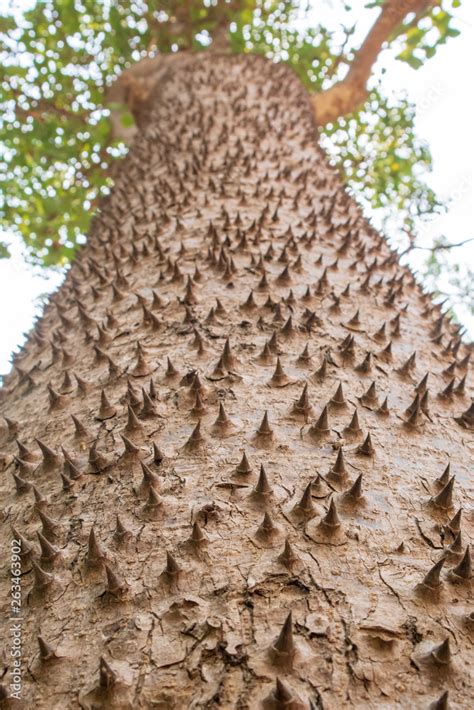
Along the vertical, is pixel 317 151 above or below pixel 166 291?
above

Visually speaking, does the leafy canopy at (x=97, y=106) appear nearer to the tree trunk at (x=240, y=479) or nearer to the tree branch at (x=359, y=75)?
the tree branch at (x=359, y=75)

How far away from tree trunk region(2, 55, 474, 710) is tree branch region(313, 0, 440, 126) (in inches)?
176

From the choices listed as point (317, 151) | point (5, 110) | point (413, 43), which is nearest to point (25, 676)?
point (317, 151)

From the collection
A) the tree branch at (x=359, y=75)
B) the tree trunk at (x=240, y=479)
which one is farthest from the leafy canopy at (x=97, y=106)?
the tree trunk at (x=240, y=479)

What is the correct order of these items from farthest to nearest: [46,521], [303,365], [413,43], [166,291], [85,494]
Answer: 1. [413,43]
2. [166,291]
3. [303,365]
4. [85,494]
5. [46,521]

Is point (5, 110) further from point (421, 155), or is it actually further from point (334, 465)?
point (334, 465)

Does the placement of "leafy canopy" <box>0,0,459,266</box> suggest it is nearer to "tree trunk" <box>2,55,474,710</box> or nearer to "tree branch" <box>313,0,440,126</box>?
"tree branch" <box>313,0,440,126</box>

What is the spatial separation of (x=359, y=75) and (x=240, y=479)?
700 centimetres

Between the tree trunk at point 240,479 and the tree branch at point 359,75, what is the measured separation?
446 cm

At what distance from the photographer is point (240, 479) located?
148 centimetres

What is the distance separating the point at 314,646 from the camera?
3.64ft

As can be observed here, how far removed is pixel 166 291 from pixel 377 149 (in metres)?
7.45

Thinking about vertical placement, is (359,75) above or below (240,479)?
above

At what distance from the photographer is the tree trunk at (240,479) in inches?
43.8
